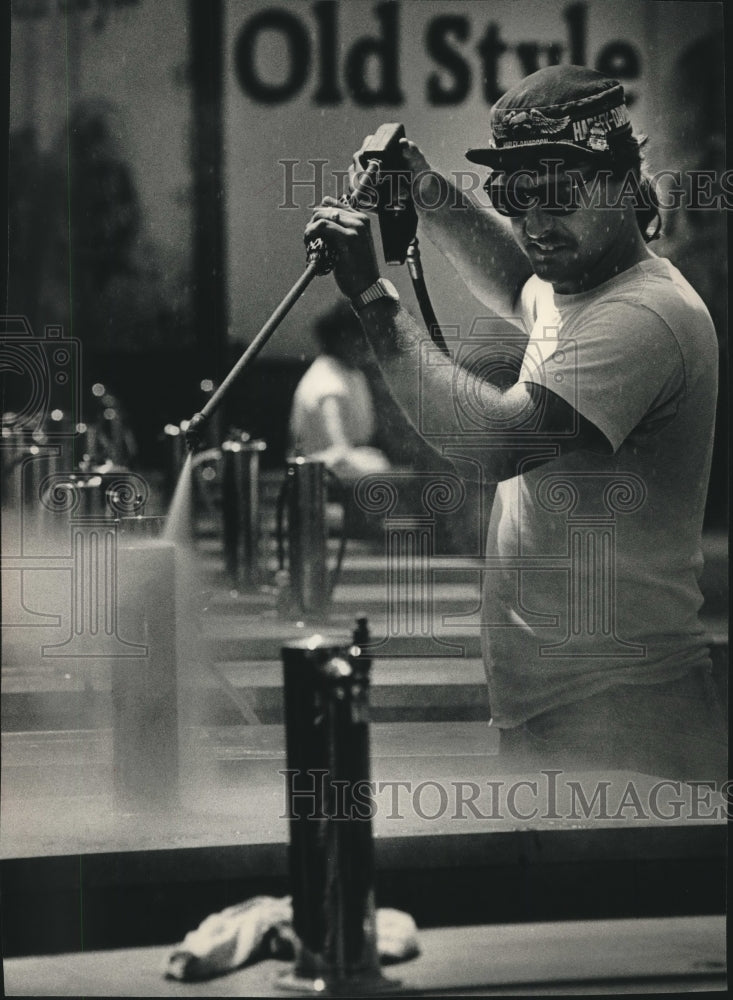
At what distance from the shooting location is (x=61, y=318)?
288 centimetres

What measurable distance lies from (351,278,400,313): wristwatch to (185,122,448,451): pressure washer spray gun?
105 millimetres

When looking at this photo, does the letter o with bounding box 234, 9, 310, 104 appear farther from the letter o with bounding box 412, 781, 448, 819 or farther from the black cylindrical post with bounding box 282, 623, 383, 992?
the letter o with bounding box 412, 781, 448, 819

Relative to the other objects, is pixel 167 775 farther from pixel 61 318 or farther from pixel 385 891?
pixel 61 318

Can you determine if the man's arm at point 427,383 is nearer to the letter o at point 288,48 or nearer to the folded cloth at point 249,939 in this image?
the letter o at point 288,48

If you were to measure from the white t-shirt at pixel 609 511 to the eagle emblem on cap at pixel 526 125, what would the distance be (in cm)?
24

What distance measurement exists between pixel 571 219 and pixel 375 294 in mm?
357

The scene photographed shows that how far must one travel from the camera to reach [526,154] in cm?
274

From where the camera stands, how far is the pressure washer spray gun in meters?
2.76

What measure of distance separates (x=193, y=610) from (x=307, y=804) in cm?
47

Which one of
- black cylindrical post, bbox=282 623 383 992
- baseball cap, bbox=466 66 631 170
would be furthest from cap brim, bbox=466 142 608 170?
black cylindrical post, bbox=282 623 383 992

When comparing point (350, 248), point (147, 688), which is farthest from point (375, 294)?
point (147, 688)

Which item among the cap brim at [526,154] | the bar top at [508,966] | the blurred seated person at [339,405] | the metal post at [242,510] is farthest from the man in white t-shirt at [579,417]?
the metal post at [242,510]

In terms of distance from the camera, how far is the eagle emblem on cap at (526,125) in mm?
2713

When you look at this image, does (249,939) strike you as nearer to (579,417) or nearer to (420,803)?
(420,803)
